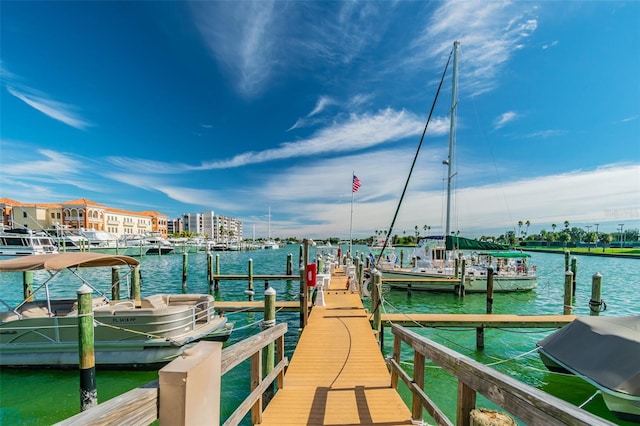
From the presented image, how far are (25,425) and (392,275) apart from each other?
19470 millimetres

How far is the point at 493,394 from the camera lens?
211 centimetres

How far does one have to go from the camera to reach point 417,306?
17469mm

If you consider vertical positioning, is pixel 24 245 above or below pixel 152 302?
below

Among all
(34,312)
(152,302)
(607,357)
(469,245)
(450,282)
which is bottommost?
(450,282)

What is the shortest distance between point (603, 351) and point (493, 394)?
5791mm

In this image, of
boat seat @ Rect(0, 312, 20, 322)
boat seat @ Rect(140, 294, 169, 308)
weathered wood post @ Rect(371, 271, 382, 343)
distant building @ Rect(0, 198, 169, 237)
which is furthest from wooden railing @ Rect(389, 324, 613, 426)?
distant building @ Rect(0, 198, 169, 237)

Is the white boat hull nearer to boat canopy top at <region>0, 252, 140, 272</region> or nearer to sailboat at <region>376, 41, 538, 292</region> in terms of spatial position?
sailboat at <region>376, 41, 538, 292</region>

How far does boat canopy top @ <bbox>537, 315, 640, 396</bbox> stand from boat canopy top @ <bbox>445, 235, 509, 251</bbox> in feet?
48.0

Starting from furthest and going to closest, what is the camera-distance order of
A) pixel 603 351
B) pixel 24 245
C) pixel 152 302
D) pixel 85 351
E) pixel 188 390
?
pixel 24 245 → pixel 152 302 → pixel 85 351 → pixel 603 351 → pixel 188 390

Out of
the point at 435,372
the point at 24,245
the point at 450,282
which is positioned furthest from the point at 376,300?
the point at 24,245

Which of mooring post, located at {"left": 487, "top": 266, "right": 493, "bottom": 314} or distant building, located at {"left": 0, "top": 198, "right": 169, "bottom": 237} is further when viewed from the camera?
distant building, located at {"left": 0, "top": 198, "right": 169, "bottom": 237}

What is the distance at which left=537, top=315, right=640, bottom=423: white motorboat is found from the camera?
520 centimetres

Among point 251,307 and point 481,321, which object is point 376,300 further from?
point 251,307

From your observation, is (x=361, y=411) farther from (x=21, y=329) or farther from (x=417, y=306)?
(x=417, y=306)
